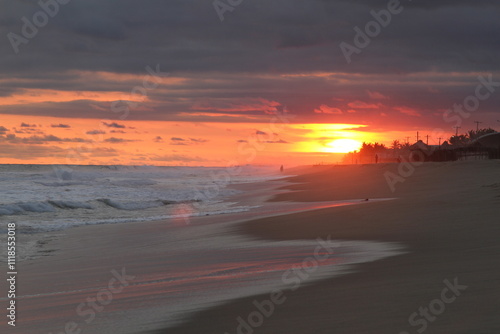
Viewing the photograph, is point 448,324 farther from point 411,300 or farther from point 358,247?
point 358,247

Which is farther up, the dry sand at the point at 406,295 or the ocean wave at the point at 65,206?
the ocean wave at the point at 65,206

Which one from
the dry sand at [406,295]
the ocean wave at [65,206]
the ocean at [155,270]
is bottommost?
the ocean at [155,270]

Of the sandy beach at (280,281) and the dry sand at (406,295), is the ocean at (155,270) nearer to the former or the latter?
the sandy beach at (280,281)

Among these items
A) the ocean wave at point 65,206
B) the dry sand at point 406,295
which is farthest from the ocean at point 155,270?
the ocean wave at point 65,206

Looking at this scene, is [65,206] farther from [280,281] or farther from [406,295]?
[406,295]

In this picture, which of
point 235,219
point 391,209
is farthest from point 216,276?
point 235,219

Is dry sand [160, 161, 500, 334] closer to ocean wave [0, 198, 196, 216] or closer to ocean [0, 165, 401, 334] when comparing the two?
ocean [0, 165, 401, 334]

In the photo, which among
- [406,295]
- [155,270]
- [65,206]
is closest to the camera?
[406,295]

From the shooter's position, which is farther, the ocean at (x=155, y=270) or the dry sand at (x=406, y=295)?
the ocean at (x=155, y=270)

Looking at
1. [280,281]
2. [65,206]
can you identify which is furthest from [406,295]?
[65,206]

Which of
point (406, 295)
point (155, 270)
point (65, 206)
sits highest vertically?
point (65, 206)

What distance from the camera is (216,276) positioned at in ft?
35.6

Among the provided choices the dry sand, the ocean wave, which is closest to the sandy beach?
the dry sand

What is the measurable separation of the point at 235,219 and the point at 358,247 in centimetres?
1185
